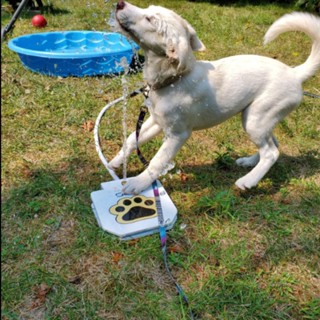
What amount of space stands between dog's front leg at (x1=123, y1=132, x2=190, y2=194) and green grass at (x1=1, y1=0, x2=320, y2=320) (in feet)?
0.86

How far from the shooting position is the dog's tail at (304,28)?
2.58 m

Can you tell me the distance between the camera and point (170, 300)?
6.42 feet

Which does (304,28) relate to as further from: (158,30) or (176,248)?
(176,248)

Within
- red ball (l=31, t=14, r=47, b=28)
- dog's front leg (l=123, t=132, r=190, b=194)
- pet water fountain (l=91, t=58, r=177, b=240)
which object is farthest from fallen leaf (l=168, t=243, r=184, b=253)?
red ball (l=31, t=14, r=47, b=28)

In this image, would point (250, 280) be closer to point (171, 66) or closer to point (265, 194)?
point (265, 194)

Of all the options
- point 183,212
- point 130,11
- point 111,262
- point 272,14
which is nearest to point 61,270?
point 111,262

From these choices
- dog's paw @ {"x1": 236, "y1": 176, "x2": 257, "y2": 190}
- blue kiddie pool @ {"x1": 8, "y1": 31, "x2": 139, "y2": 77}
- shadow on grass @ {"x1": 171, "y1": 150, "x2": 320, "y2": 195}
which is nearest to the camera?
dog's paw @ {"x1": 236, "y1": 176, "x2": 257, "y2": 190}

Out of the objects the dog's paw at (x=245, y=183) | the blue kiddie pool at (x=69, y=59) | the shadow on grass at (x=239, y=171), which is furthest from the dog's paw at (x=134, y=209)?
the blue kiddie pool at (x=69, y=59)

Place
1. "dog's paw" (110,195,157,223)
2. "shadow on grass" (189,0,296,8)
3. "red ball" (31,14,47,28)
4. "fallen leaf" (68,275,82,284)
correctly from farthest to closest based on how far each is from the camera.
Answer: "shadow on grass" (189,0,296,8) < "red ball" (31,14,47,28) < "dog's paw" (110,195,157,223) < "fallen leaf" (68,275,82,284)

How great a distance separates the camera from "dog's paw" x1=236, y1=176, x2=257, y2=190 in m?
2.71

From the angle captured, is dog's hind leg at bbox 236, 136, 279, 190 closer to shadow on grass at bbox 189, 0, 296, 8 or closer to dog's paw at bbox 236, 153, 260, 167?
dog's paw at bbox 236, 153, 260, 167

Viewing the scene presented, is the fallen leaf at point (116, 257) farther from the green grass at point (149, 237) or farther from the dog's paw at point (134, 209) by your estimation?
the dog's paw at point (134, 209)

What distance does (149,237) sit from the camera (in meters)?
2.33

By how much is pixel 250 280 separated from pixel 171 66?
1251 millimetres
